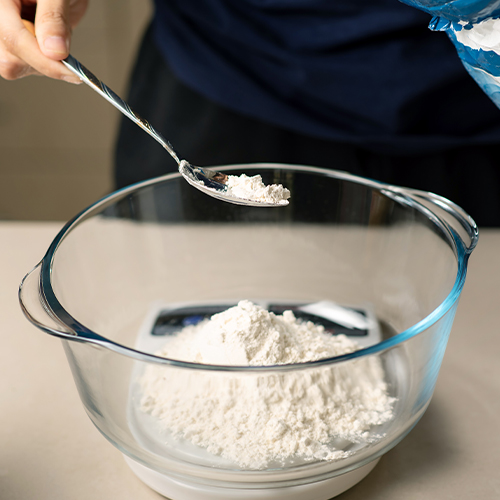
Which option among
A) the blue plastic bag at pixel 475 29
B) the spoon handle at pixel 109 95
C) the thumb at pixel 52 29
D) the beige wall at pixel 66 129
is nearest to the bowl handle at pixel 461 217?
the blue plastic bag at pixel 475 29

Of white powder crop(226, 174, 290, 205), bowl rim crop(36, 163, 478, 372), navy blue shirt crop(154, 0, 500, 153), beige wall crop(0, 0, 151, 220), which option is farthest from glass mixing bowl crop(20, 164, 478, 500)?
beige wall crop(0, 0, 151, 220)

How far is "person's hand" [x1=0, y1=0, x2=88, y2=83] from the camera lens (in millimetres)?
533

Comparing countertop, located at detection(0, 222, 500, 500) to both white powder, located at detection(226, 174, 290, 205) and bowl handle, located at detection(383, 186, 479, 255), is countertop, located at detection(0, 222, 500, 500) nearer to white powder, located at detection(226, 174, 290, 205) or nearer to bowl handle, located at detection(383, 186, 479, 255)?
bowl handle, located at detection(383, 186, 479, 255)

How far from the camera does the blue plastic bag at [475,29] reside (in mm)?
395

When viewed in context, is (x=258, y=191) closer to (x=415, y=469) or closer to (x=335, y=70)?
(x=415, y=469)

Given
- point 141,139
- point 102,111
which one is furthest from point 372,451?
point 102,111

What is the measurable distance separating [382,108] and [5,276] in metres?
0.61

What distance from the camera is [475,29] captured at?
42 cm

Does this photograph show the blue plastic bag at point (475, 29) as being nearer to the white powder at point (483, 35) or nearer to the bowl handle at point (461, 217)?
the white powder at point (483, 35)

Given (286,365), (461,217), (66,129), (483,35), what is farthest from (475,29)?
(66,129)

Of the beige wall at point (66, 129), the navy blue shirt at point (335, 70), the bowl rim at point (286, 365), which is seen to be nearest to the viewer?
the bowl rim at point (286, 365)

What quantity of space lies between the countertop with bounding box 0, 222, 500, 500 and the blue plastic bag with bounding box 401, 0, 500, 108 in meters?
0.30

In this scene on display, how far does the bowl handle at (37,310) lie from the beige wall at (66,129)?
1.89 meters

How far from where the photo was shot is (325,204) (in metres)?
0.67
